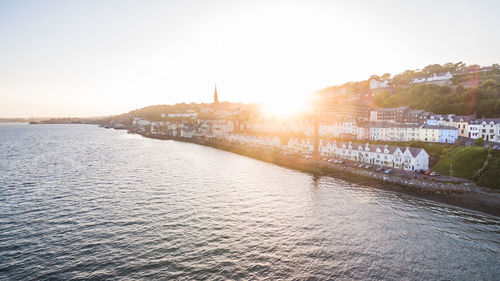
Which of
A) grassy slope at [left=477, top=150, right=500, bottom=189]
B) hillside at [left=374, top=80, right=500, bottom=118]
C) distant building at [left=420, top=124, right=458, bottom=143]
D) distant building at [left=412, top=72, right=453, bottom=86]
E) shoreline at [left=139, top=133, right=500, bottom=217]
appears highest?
distant building at [left=412, top=72, right=453, bottom=86]

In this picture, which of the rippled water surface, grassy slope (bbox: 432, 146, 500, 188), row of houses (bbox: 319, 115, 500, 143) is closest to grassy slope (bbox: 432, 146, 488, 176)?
grassy slope (bbox: 432, 146, 500, 188)

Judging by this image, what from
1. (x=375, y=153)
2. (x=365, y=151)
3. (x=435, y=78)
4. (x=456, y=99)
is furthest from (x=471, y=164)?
(x=435, y=78)

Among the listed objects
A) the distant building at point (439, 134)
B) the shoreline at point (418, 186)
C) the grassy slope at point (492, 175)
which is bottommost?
the shoreline at point (418, 186)

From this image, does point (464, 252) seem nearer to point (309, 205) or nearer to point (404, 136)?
point (309, 205)

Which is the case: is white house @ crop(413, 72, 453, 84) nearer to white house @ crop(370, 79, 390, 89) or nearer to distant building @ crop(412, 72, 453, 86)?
distant building @ crop(412, 72, 453, 86)

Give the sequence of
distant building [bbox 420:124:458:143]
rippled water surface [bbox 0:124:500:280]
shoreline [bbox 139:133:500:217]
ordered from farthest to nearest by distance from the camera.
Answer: distant building [bbox 420:124:458:143] < shoreline [bbox 139:133:500:217] < rippled water surface [bbox 0:124:500:280]

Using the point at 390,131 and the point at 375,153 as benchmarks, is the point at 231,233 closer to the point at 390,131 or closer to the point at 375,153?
the point at 375,153

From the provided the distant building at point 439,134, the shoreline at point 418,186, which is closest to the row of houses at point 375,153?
the shoreline at point 418,186

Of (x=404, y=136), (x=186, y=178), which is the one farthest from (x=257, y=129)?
(x=186, y=178)

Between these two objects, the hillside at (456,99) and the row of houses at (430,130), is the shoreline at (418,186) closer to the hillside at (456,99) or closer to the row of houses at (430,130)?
the row of houses at (430,130)
